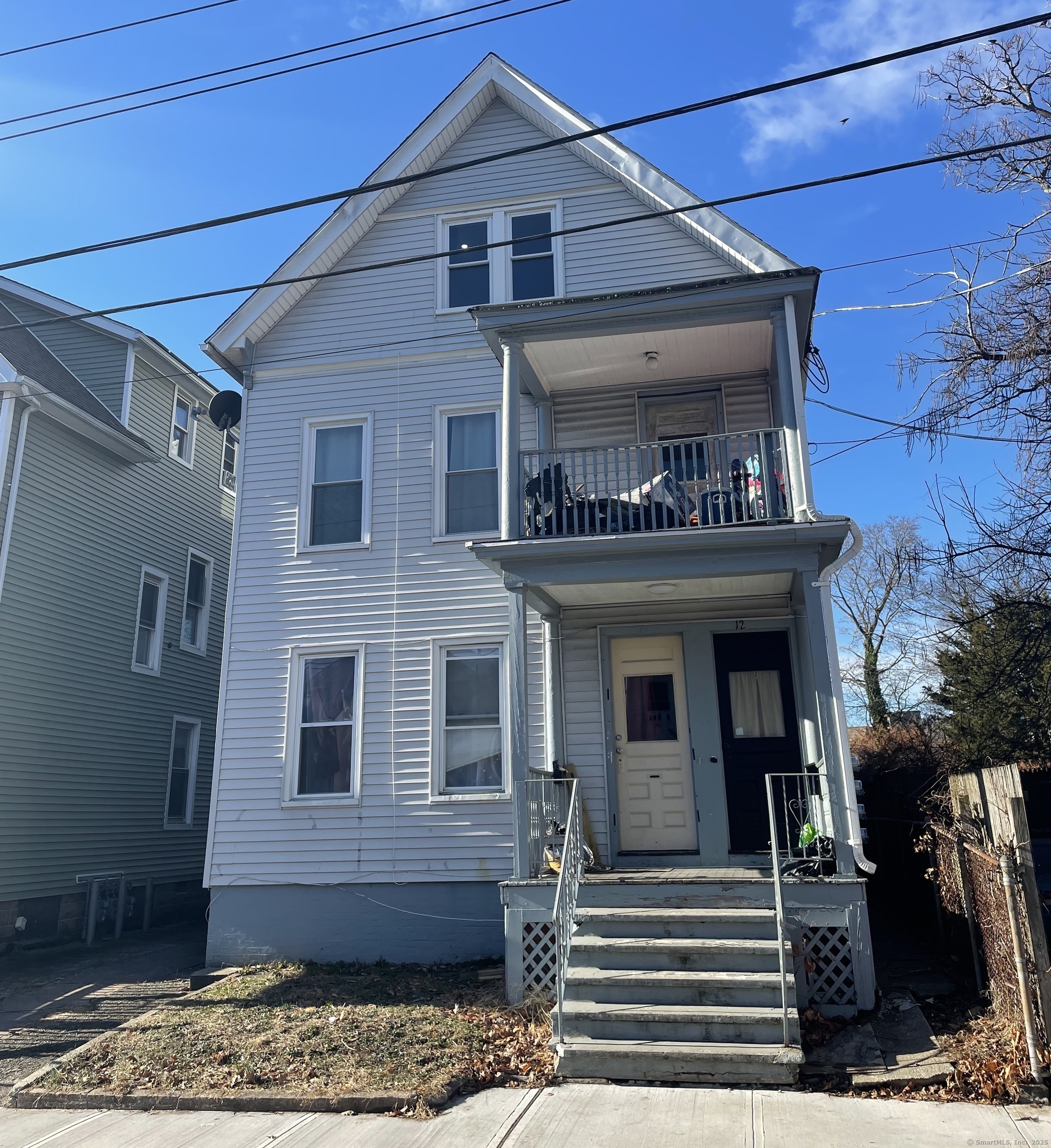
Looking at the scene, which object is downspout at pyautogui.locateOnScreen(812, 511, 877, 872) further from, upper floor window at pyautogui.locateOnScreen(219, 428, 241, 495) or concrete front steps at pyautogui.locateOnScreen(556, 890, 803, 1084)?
upper floor window at pyautogui.locateOnScreen(219, 428, 241, 495)

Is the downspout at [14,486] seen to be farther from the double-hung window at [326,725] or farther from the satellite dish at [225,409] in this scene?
the double-hung window at [326,725]

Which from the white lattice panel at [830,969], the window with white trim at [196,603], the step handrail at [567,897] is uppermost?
the window with white trim at [196,603]

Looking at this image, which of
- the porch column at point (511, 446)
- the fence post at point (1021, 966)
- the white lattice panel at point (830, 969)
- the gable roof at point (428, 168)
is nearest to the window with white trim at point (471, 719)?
the porch column at point (511, 446)

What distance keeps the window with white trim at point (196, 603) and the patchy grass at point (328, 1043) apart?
27.8ft

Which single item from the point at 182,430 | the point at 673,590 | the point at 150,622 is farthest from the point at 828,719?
the point at 182,430

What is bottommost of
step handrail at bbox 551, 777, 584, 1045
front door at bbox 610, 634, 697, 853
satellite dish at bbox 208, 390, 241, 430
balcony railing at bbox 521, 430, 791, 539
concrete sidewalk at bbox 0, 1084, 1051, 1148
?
concrete sidewalk at bbox 0, 1084, 1051, 1148

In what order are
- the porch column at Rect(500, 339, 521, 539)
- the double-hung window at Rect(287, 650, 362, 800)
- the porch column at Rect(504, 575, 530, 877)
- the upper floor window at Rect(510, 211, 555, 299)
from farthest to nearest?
the upper floor window at Rect(510, 211, 555, 299) < the double-hung window at Rect(287, 650, 362, 800) < the porch column at Rect(500, 339, 521, 539) < the porch column at Rect(504, 575, 530, 877)

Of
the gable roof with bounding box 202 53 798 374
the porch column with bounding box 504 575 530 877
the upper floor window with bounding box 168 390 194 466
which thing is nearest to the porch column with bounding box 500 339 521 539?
the porch column with bounding box 504 575 530 877

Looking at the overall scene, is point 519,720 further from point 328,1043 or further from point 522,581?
point 328,1043

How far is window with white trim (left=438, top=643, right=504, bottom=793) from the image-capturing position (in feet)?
35.4

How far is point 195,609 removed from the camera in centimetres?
1720

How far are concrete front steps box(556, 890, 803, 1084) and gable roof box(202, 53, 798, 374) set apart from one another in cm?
796

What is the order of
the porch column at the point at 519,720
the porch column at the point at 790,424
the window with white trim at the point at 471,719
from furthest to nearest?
the window with white trim at the point at 471,719 < the porch column at the point at 790,424 < the porch column at the point at 519,720

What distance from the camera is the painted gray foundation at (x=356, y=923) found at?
404 inches
